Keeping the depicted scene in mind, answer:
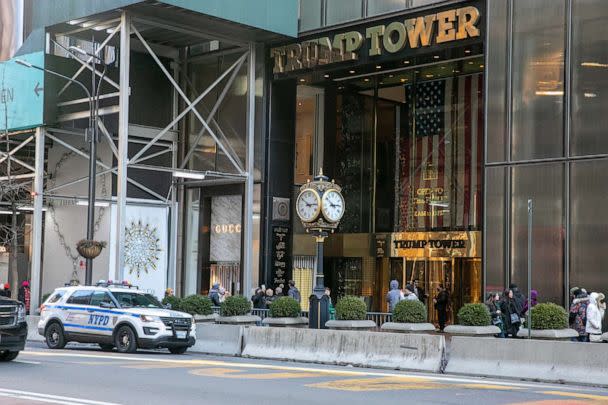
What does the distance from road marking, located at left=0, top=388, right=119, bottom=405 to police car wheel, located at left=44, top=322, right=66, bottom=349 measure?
11.4m

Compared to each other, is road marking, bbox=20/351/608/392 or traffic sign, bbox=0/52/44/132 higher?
traffic sign, bbox=0/52/44/132

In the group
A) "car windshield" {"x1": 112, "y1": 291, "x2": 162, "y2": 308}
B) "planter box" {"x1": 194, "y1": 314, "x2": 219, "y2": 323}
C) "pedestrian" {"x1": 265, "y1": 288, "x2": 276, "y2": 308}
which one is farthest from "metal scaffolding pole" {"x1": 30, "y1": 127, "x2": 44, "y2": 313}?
"car windshield" {"x1": 112, "y1": 291, "x2": 162, "y2": 308}

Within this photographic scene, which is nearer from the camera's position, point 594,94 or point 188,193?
point 594,94

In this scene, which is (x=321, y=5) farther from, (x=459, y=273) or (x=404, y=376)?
(x=404, y=376)

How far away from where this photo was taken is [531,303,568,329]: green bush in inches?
808

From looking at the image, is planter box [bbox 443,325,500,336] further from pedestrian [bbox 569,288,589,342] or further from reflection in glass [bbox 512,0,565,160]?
reflection in glass [bbox 512,0,565,160]

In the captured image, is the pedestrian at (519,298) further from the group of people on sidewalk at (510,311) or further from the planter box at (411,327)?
the planter box at (411,327)

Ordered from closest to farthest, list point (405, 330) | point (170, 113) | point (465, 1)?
point (405, 330) → point (465, 1) → point (170, 113)

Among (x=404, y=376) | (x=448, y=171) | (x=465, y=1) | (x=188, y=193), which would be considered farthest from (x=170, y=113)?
(x=404, y=376)

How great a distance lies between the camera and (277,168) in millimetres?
36281

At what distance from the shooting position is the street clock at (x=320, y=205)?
24906 mm

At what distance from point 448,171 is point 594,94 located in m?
10.6

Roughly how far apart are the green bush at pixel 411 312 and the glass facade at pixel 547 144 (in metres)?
5.40

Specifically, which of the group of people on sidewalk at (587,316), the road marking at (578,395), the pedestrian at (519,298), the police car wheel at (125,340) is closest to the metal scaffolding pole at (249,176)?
the police car wheel at (125,340)
